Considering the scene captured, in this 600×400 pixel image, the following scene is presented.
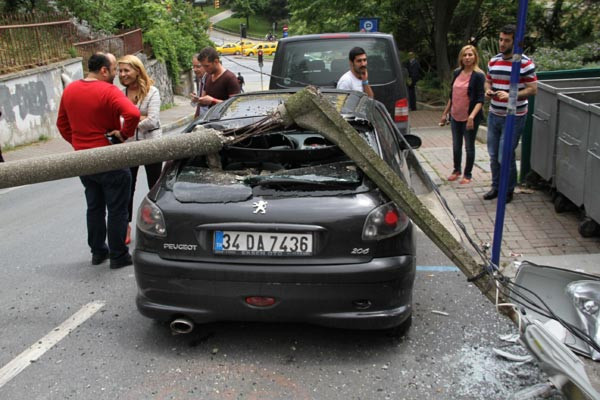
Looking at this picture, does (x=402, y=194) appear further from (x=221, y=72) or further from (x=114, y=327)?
(x=221, y=72)

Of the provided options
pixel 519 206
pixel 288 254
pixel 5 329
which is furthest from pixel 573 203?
pixel 5 329

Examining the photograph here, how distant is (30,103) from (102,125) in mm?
10951

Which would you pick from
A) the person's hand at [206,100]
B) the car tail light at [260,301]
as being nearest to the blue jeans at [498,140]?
the person's hand at [206,100]

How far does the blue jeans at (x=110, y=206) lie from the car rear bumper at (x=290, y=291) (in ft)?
4.62

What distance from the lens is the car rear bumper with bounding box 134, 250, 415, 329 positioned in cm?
329

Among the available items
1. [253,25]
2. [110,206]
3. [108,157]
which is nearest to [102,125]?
[110,206]

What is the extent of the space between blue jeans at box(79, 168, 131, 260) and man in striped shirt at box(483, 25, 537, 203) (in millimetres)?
3841

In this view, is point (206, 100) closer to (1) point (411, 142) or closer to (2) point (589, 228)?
(1) point (411, 142)

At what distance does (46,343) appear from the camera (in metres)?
3.83

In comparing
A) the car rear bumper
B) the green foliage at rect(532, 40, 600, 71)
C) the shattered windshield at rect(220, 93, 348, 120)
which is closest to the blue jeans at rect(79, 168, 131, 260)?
the shattered windshield at rect(220, 93, 348, 120)

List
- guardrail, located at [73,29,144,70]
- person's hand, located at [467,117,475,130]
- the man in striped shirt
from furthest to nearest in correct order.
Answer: guardrail, located at [73,29,144,70]
person's hand, located at [467,117,475,130]
the man in striped shirt

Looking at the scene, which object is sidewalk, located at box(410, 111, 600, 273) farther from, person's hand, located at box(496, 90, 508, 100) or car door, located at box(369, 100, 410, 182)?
car door, located at box(369, 100, 410, 182)

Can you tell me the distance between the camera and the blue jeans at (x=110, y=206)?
4.74 meters

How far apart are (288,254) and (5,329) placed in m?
2.23
